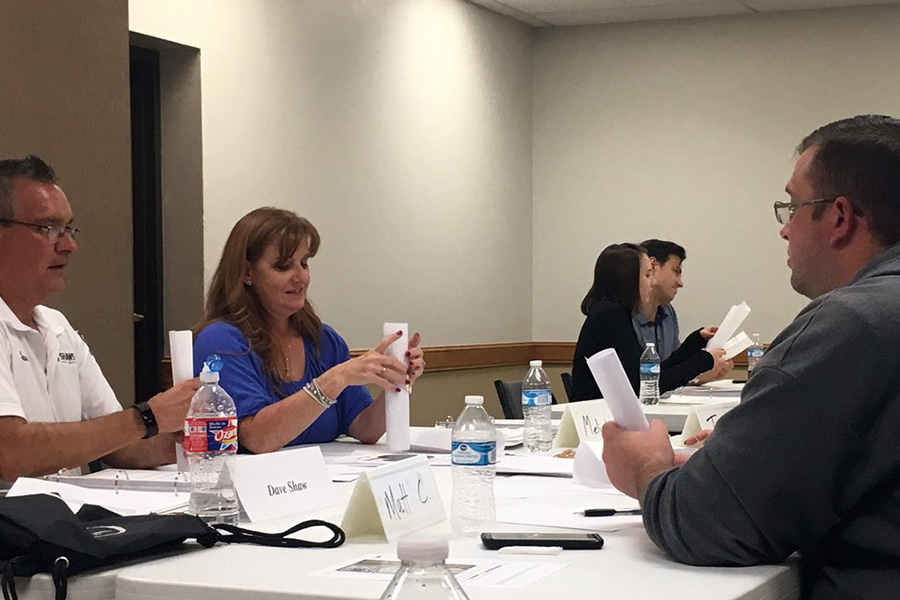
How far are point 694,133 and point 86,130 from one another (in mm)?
5073

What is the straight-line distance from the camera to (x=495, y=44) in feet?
25.1

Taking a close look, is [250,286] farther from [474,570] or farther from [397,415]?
[474,570]

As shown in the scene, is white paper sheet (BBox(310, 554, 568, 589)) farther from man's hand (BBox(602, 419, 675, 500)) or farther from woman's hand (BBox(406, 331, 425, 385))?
woman's hand (BBox(406, 331, 425, 385))

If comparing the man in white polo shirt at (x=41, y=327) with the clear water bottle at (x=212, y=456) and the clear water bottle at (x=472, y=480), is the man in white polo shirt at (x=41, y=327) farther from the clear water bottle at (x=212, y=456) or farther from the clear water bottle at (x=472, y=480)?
the clear water bottle at (x=472, y=480)

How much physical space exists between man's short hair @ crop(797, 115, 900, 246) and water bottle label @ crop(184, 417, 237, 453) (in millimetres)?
1081

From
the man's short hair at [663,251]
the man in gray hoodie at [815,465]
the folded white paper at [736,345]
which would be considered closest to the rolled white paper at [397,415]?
the man in gray hoodie at [815,465]

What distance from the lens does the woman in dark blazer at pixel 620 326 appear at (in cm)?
503

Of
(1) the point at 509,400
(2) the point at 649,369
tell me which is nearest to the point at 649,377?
(2) the point at 649,369

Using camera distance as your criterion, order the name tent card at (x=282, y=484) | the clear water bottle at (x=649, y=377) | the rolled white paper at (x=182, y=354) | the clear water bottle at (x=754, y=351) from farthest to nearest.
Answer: the clear water bottle at (x=754, y=351) < the clear water bottle at (x=649, y=377) < the rolled white paper at (x=182, y=354) < the name tent card at (x=282, y=484)

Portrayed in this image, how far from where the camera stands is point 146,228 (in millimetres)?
5348

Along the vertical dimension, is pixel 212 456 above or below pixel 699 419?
above

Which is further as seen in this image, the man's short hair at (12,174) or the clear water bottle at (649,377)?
the clear water bottle at (649,377)

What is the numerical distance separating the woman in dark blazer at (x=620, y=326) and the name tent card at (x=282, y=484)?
2875mm

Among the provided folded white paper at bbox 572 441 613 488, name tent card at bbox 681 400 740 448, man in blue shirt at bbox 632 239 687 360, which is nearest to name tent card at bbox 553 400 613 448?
name tent card at bbox 681 400 740 448
